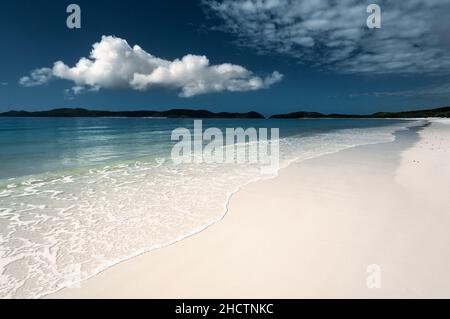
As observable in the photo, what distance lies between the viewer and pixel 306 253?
3.95 metres

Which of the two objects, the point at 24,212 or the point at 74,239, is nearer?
the point at 74,239

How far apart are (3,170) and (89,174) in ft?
13.1

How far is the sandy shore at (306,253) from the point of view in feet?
10.5

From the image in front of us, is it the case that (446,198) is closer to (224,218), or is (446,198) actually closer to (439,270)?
(439,270)

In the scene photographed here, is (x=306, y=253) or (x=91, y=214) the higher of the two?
(x=91, y=214)

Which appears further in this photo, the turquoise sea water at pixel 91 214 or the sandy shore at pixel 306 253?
the turquoise sea water at pixel 91 214

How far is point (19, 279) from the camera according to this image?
3.49 metres

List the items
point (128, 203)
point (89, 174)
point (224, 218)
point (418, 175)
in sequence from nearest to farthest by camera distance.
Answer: point (224, 218), point (128, 203), point (418, 175), point (89, 174)

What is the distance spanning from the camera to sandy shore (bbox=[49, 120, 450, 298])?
126 inches

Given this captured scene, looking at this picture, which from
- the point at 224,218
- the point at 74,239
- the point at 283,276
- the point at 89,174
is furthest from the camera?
the point at 89,174

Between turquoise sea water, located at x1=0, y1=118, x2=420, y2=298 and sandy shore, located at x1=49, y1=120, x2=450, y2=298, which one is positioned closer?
sandy shore, located at x1=49, y1=120, x2=450, y2=298

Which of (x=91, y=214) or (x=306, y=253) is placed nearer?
(x=306, y=253)
